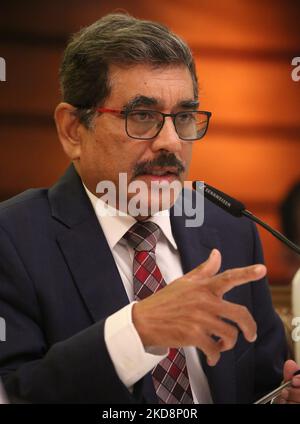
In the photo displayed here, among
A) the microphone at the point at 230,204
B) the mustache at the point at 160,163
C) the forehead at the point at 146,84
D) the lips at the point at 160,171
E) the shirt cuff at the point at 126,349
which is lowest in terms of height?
the shirt cuff at the point at 126,349

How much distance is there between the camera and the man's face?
3.59 ft

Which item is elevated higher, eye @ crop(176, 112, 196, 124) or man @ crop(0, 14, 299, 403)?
eye @ crop(176, 112, 196, 124)

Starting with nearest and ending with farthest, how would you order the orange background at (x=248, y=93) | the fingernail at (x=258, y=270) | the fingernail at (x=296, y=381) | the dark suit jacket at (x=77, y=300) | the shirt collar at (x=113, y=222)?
the fingernail at (x=258, y=270)
the dark suit jacket at (x=77, y=300)
the fingernail at (x=296, y=381)
the shirt collar at (x=113, y=222)
the orange background at (x=248, y=93)

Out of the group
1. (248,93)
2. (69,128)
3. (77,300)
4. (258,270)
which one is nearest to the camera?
(258,270)

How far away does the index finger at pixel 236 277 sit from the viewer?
828mm

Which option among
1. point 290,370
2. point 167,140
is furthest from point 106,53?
point 290,370

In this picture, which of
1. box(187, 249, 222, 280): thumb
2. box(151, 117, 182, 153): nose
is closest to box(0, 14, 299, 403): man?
box(151, 117, 182, 153): nose

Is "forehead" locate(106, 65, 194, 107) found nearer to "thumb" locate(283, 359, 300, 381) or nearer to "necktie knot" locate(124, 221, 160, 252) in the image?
"necktie knot" locate(124, 221, 160, 252)

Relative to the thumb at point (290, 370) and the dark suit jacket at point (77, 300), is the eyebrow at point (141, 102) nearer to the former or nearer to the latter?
the dark suit jacket at point (77, 300)

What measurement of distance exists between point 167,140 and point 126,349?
387 millimetres

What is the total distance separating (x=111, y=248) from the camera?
1147 mm

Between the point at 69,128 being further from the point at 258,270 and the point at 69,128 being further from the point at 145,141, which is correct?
the point at 258,270

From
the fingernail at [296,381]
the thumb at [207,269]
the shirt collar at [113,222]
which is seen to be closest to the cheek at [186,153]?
the shirt collar at [113,222]
